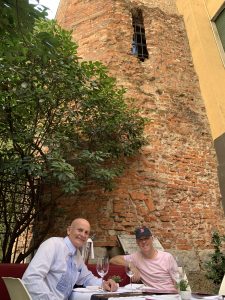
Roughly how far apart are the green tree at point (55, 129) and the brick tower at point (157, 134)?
502mm

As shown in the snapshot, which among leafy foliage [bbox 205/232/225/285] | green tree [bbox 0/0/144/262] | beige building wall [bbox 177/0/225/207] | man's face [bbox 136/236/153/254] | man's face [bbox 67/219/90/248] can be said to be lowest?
leafy foliage [bbox 205/232/225/285]

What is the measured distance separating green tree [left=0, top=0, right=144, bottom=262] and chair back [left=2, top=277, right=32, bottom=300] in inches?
87.8

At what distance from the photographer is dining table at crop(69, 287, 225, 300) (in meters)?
2.14

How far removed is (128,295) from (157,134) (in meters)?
4.37

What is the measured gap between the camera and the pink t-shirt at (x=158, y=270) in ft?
11.0

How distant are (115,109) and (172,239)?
94.7 inches

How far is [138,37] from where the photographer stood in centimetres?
Result: 778

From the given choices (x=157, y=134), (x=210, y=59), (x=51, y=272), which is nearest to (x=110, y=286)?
(x=51, y=272)

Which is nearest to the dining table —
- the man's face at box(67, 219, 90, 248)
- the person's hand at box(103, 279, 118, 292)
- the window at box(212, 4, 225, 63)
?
the person's hand at box(103, 279, 118, 292)

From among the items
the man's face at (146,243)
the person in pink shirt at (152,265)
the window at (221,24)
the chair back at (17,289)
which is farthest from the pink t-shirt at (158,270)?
the window at (221,24)

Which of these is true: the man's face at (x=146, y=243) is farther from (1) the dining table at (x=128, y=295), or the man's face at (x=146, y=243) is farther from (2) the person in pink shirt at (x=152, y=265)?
(1) the dining table at (x=128, y=295)

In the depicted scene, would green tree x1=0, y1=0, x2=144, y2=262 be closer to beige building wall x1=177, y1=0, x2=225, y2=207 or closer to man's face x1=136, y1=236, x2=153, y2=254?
man's face x1=136, y1=236, x2=153, y2=254

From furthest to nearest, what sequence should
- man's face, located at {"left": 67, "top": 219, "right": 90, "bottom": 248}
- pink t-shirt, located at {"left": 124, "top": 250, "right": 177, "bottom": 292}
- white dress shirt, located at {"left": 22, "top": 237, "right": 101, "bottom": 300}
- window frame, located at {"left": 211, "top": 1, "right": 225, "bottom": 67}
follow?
window frame, located at {"left": 211, "top": 1, "right": 225, "bottom": 67} → pink t-shirt, located at {"left": 124, "top": 250, "right": 177, "bottom": 292} → man's face, located at {"left": 67, "top": 219, "right": 90, "bottom": 248} → white dress shirt, located at {"left": 22, "top": 237, "right": 101, "bottom": 300}

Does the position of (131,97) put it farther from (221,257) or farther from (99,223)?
(221,257)
